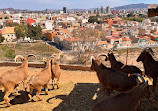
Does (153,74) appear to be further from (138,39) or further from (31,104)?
(138,39)

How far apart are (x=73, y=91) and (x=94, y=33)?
16038 mm

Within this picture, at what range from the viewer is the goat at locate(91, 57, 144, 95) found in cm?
534

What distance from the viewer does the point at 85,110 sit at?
19.5 feet

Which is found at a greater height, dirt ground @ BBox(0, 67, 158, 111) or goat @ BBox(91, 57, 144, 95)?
goat @ BBox(91, 57, 144, 95)

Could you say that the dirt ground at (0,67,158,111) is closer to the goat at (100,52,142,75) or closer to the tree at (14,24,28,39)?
the goat at (100,52,142,75)

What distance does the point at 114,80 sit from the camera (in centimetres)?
557

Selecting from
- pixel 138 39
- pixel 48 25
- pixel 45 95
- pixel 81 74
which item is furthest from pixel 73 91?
pixel 48 25

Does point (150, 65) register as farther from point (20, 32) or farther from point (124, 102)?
point (20, 32)

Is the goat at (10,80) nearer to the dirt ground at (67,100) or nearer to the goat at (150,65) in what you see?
the dirt ground at (67,100)

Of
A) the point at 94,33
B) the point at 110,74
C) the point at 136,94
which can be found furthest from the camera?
the point at 94,33

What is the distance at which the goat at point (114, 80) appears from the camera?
5344 millimetres

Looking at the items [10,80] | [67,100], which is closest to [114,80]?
[67,100]

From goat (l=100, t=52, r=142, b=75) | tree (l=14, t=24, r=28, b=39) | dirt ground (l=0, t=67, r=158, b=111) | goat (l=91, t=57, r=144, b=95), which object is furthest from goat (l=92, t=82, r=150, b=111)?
tree (l=14, t=24, r=28, b=39)

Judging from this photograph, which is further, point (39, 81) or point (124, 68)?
point (124, 68)
